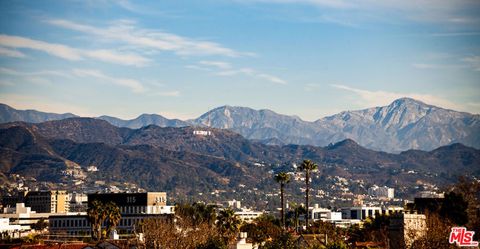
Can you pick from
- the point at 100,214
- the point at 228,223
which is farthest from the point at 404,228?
the point at 100,214

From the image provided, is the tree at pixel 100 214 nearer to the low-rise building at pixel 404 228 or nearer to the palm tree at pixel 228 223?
the palm tree at pixel 228 223

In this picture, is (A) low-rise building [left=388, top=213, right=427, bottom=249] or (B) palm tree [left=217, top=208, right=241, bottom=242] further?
(B) palm tree [left=217, top=208, right=241, bottom=242]

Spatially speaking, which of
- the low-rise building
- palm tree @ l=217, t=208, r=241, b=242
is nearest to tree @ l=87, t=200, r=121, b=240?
palm tree @ l=217, t=208, r=241, b=242

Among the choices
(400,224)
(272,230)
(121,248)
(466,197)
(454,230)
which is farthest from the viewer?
(272,230)

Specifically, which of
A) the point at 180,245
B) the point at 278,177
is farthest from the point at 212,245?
the point at 278,177

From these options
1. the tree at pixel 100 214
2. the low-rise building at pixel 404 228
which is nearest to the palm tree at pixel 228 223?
the tree at pixel 100 214

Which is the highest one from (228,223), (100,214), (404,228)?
(100,214)

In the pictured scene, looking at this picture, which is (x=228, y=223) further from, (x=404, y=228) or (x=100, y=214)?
(x=404, y=228)

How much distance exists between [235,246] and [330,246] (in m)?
17.5

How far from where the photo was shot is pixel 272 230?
188000 millimetres

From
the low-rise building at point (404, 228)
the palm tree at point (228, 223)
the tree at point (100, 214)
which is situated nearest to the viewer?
the low-rise building at point (404, 228)

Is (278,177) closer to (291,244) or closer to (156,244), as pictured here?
(156,244)

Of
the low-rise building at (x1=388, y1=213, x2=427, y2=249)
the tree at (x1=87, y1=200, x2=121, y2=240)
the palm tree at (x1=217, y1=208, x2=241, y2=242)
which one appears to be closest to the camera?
the low-rise building at (x1=388, y1=213, x2=427, y2=249)

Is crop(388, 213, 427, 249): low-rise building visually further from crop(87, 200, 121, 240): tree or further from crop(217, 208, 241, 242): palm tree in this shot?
crop(87, 200, 121, 240): tree
